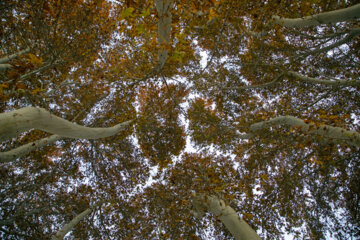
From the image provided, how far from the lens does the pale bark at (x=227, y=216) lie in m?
3.28

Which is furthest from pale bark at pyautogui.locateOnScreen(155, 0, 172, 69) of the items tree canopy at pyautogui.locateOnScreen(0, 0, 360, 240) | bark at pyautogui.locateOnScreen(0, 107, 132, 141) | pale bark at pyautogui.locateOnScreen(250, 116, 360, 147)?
pale bark at pyautogui.locateOnScreen(250, 116, 360, 147)

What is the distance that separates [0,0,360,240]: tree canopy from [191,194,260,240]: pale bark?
0.03 m

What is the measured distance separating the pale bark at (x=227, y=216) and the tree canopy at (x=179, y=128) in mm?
31

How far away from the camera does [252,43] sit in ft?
24.5

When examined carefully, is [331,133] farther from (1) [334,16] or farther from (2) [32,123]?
(2) [32,123]

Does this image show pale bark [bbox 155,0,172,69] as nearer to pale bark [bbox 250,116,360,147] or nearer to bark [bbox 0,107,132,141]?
bark [bbox 0,107,132,141]

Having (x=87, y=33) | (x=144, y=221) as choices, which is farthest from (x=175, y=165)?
(x=87, y=33)

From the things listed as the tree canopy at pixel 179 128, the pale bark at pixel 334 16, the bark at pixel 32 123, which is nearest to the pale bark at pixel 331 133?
the tree canopy at pixel 179 128

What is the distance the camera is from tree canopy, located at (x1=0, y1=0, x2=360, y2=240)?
4.17 m

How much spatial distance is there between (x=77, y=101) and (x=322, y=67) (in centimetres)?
991

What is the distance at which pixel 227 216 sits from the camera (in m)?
3.71

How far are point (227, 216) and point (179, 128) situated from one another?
5170 mm

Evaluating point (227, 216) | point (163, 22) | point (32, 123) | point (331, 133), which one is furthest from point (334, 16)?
point (32, 123)

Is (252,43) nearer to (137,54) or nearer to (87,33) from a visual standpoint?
(137,54)
